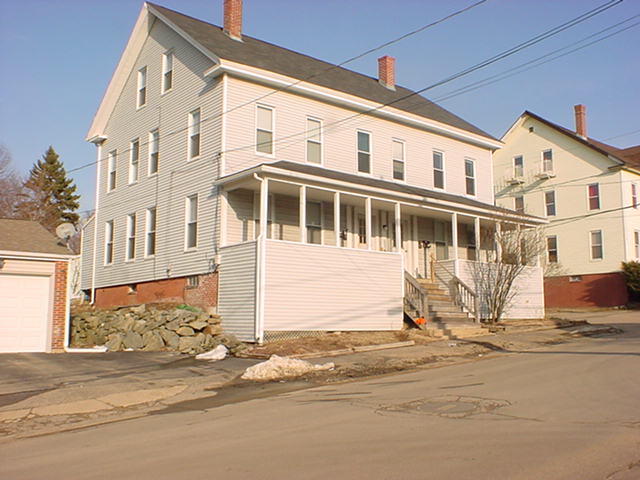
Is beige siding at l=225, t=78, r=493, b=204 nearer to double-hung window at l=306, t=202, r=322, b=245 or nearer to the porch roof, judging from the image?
the porch roof

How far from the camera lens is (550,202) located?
135 feet

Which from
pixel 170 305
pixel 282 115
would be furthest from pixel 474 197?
pixel 170 305

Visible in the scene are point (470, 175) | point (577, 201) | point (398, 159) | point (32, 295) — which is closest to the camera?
point (32, 295)

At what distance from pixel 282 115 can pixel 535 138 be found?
87.9 ft

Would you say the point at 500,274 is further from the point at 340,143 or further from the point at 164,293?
the point at 164,293

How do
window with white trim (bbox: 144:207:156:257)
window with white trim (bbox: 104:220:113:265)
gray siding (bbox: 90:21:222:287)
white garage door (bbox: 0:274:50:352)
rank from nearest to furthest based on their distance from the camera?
white garage door (bbox: 0:274:50:352) → gray siding (bbox: 90:21:222:287) → window with white trim (bbox: 144:207:156:257) → window with white trim (bbox: 104:220:113:265)

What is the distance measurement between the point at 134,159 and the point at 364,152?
9.17 m

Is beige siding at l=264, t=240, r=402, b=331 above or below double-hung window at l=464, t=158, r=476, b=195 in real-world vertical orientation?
below

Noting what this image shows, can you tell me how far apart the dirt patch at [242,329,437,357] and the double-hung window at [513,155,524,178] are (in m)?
26.7

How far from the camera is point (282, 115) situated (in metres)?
21.0

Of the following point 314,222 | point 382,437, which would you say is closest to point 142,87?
point 314,222

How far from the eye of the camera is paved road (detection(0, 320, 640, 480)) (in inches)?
223

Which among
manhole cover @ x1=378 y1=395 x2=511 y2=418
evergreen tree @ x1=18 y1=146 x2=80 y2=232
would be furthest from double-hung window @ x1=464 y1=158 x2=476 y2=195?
evergreen tree @ x1=18 y1=146 x2=80 y2=232

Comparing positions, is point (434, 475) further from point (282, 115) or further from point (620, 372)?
point (282, 115)
